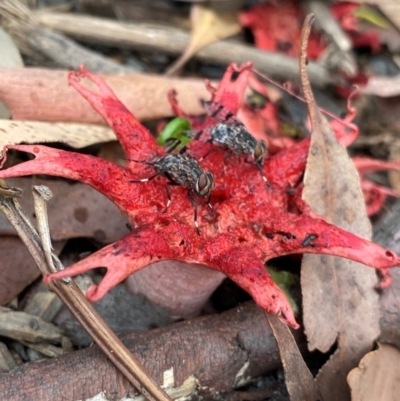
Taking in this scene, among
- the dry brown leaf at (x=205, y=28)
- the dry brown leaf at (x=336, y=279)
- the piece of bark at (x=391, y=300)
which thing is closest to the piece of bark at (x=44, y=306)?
the dry brown leaf at (x=336, y=279)

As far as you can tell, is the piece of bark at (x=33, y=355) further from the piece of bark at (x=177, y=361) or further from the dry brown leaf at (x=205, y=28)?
the dry brown leaf at (x=205, y=28)

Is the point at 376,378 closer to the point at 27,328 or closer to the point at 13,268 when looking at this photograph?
the point at 27,328

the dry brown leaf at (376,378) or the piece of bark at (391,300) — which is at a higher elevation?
the piece of bark at (391,300)

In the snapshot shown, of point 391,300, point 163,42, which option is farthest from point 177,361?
point 163,42

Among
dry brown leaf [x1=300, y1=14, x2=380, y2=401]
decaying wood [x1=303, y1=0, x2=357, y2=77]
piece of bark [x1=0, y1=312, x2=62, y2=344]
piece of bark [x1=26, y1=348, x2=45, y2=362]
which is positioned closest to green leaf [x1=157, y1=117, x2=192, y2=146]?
dry brown leaf [x1=300, y1=14, x2=380, y2=401]

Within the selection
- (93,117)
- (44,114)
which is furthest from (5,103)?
(93,117)

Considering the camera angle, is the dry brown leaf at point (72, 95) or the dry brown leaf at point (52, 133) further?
the dry brown leaf at point (72, 95)

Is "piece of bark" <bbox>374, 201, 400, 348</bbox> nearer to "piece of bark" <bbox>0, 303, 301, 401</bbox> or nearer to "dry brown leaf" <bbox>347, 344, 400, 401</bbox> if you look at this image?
"dry brown leaf" <bbox>347, 344, 400, 401</bbox>
